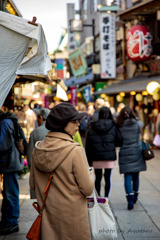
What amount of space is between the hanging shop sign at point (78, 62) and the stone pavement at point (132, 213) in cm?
2233

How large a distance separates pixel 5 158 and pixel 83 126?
6.71 metres

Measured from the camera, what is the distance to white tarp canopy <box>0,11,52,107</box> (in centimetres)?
439

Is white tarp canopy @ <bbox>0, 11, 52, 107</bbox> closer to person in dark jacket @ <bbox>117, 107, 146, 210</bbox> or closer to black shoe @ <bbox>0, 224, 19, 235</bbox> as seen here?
black shoe @ <bbox>0, 224, 19, 235</bbox>

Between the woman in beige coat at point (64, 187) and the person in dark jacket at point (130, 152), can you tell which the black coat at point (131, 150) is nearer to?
the person in dark jacket at point (130, 152)

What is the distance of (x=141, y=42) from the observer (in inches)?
709

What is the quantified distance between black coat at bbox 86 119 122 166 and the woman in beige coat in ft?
12.4

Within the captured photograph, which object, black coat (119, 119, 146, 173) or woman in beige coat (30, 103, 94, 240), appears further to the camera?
black coat (119, 119, 146, 173)

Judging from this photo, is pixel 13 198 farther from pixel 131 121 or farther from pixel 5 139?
pixel 131 121

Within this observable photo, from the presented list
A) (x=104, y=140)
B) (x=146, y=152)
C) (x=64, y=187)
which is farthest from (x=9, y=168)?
(x=146, y=152)

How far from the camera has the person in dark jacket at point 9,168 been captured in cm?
562

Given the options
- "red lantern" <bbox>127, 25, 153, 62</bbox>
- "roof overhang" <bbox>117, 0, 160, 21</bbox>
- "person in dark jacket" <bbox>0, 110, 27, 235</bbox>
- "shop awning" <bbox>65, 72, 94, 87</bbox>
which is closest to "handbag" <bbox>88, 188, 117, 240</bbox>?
"person in dark jacket" <bbox>0, 110, 27, 235</bbox>

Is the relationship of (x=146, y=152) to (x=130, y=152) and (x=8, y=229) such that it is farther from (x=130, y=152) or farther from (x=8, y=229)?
(x=8, y=229)

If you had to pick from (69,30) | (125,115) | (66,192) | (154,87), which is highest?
(69,30)

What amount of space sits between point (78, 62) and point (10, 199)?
1094 inches
